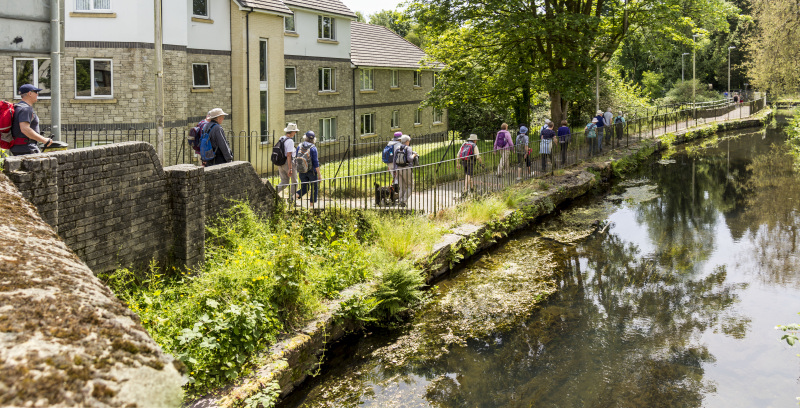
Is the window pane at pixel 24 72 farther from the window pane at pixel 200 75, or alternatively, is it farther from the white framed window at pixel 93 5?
the window pane at pixel 200 75

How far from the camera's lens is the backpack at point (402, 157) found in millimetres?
14016

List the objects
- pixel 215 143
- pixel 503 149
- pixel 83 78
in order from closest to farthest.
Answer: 1. pixel 215 143
2. pixel 503 149
3. pixel 83 78

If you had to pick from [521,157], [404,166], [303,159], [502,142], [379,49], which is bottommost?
[404,166]

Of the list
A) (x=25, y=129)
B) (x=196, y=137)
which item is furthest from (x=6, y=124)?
(x=196, y=137)

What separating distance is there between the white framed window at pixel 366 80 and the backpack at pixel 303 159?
67.8ft

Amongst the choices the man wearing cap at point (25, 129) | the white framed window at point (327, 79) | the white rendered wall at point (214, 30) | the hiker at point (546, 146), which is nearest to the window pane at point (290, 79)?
the white framed window at point (327, 79)

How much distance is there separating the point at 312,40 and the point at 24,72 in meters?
12.7

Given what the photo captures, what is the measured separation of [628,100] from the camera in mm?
37844

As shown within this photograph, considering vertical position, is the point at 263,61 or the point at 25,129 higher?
the point at 263,61

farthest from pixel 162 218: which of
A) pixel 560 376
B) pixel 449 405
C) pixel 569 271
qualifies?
pixel 569 271

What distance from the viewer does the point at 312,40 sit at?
28484 mm

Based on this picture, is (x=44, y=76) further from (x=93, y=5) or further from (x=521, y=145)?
(x=521, y=145)

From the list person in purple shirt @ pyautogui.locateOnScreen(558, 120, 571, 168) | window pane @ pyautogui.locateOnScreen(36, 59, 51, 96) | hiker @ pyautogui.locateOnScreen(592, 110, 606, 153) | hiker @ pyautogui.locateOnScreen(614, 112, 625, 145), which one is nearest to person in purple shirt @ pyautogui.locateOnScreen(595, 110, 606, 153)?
hiker @ pyautogui.locateOnScreen(592, 110, 606, 153)

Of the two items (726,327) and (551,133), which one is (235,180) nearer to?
(726,327)
